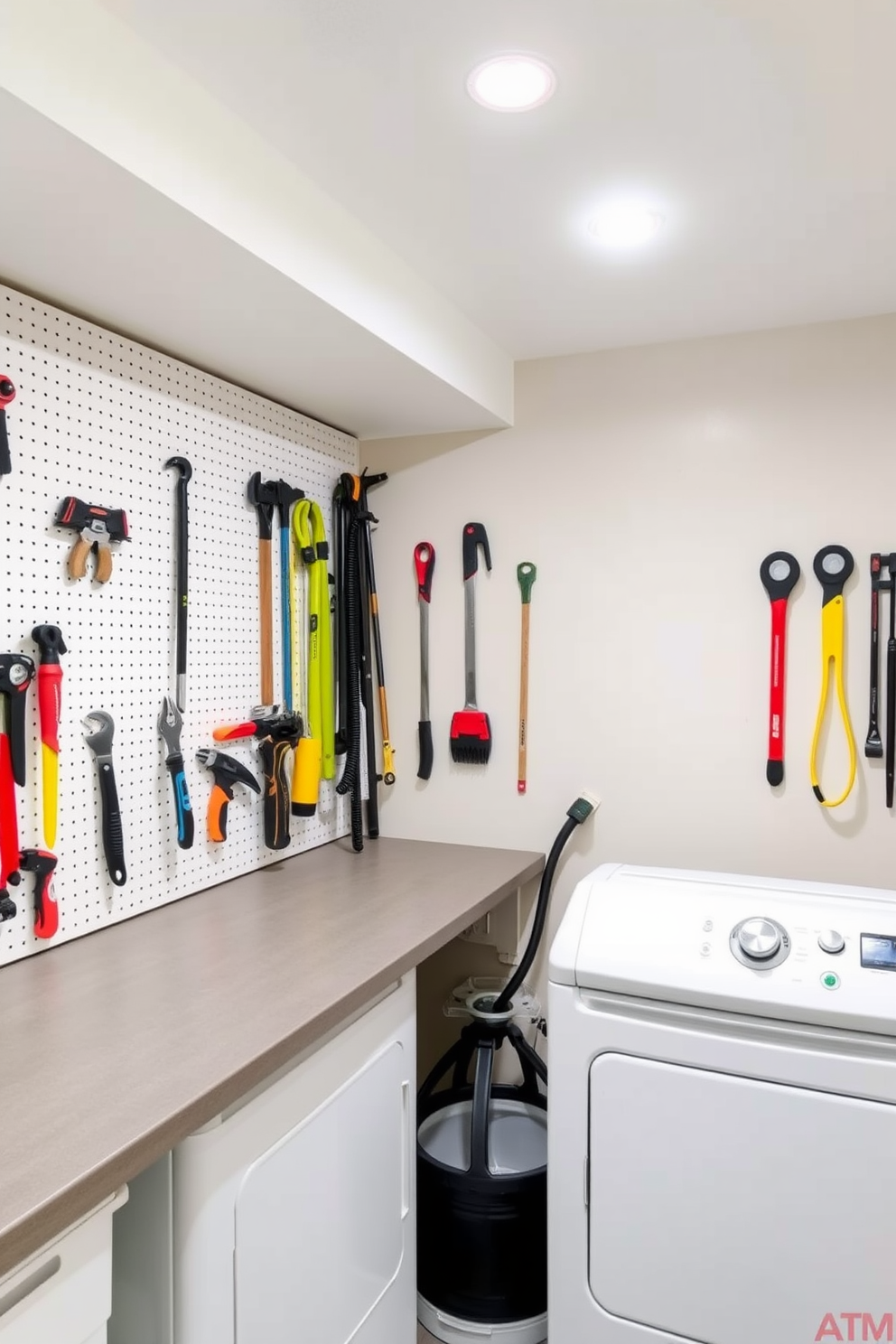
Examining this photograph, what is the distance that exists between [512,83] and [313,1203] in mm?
1647

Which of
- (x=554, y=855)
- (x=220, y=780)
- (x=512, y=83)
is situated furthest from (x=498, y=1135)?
(x=512, y=83)

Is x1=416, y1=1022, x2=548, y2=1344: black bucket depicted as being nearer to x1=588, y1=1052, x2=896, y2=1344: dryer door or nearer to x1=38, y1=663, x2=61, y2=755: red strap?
x1=588, y1=1052, x2=896, y2=1344: dryer door

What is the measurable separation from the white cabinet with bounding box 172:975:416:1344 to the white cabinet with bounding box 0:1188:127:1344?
0.14 metres

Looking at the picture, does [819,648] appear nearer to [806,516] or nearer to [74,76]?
[806,516]

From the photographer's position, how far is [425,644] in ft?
8.04

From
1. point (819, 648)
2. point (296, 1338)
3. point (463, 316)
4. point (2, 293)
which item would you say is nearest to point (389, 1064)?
point (296, 1338)

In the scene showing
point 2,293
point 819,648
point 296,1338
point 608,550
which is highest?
point 2,293

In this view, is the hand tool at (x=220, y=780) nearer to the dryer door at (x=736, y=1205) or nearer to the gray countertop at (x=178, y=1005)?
the gray countertop at (x=178, y=1005)

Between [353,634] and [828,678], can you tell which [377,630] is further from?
[828,678]

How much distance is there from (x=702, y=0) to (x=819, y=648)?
1.36m

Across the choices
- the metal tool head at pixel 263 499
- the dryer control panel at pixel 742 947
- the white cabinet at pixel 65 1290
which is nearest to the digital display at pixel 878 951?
the dryer control panel at pixel 742 947

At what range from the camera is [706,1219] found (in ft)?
4.78

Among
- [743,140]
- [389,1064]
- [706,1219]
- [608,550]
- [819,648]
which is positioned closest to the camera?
[743,140]

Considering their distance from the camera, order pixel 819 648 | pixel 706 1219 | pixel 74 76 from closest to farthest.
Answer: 1. pixel 74 76
2. pixel 706 1219
3. pixel 819 648
